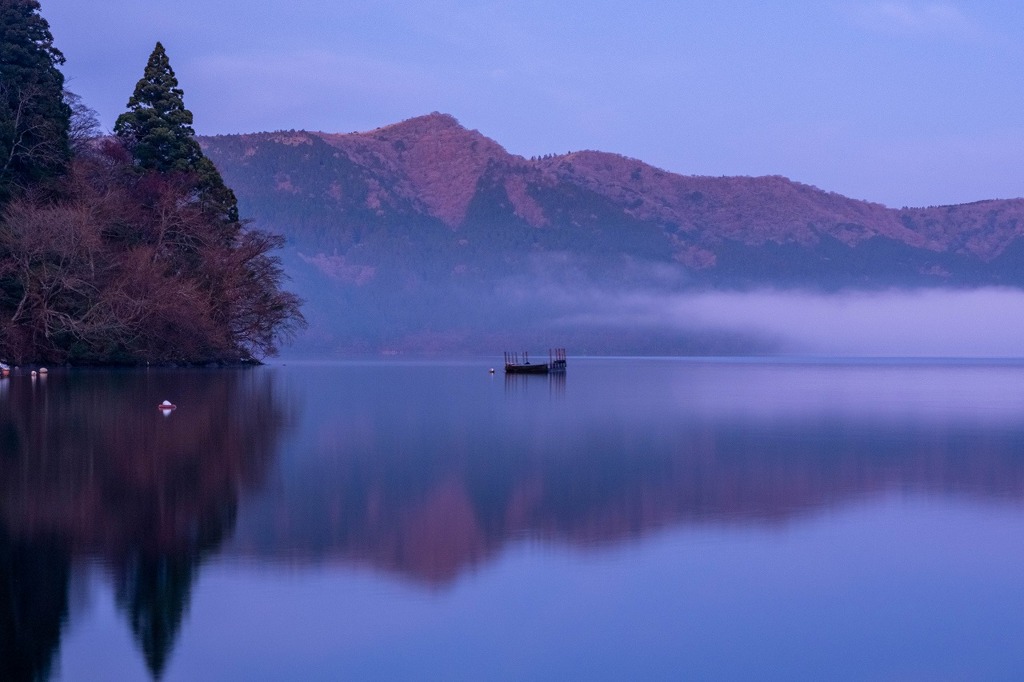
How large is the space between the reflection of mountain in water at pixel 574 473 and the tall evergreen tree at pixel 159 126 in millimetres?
31211

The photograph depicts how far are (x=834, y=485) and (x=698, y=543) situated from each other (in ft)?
20.8

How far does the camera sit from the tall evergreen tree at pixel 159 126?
6328cm

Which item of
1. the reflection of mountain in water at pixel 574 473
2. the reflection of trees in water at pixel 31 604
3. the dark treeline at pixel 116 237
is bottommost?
the reflection of mountain in water at pixel 574 473

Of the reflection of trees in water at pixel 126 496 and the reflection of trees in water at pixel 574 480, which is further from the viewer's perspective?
the reflection of trees in water at pixel 574 480

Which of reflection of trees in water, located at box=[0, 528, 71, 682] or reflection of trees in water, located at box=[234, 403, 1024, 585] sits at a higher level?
reflection of trees in water, located at box=[0, 528, 71, 682]

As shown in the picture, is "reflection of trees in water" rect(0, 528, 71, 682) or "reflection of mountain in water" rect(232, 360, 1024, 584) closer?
"reflection of trees in water" rect(0, 528, 71, 682)

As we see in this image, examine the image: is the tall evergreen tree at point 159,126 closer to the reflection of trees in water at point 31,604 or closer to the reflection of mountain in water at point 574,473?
the reflection of mountain in water at point 574,473

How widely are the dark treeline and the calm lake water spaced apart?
25344mm

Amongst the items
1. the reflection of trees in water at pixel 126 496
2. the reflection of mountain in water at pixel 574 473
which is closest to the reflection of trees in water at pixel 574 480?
the reflection of mountain in water at pixel 574 473

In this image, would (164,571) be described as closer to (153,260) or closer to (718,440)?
(718,440)

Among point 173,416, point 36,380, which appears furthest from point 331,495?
point 36,380

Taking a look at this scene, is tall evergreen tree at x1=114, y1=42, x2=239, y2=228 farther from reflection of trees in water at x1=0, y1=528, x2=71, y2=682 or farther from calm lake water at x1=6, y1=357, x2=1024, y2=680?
reflection of trees in water at x1=0, y1=528, x2=71, y2=682

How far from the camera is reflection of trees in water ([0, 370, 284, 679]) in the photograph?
30.0 feet

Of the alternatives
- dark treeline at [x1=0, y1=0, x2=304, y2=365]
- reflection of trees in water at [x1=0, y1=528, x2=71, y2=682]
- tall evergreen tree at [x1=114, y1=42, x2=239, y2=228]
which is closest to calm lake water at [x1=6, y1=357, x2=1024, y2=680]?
reflection of trees in water at [x1=0, y1=528, x2=71, y2=682]
